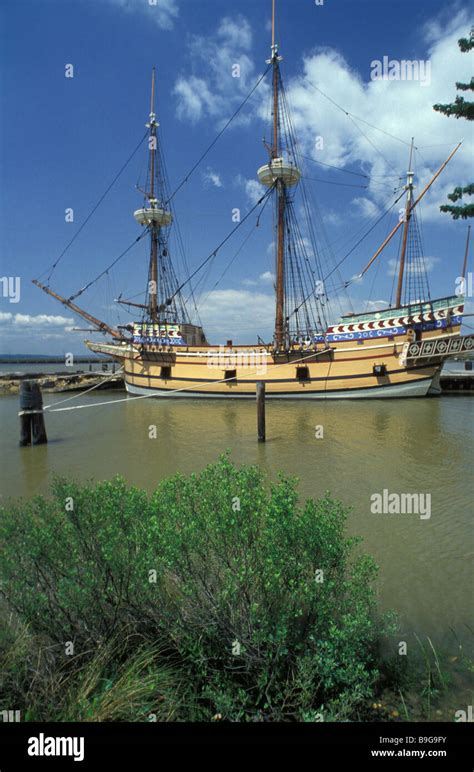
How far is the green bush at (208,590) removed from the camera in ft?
9.77

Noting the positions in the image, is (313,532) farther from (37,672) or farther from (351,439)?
(351,439)

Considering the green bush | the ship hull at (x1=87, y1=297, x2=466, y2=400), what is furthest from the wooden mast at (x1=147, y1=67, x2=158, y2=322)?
the green bush

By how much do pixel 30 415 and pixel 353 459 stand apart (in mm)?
12633

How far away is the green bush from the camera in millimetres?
2977

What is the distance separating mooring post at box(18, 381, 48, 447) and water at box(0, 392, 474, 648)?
0.53 meters

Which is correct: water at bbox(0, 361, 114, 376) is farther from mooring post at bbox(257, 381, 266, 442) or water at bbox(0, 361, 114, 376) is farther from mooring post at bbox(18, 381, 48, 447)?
mooring post at bbox(257, 381, 266, 442)

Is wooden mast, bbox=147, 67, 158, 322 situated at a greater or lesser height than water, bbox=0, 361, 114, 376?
greater

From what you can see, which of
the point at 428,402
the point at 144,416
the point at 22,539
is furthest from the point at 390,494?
the point at 428,402

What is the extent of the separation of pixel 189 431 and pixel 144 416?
17.9 feet

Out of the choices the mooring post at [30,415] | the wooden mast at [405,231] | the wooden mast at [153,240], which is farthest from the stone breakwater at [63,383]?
the wooden mast at [405,231]

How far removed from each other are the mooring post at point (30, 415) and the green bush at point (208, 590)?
11.9m

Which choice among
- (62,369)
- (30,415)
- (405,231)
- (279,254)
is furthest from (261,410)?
(62,369)

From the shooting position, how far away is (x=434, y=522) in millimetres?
6980

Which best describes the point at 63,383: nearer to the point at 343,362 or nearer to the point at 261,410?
the point at 343,362
